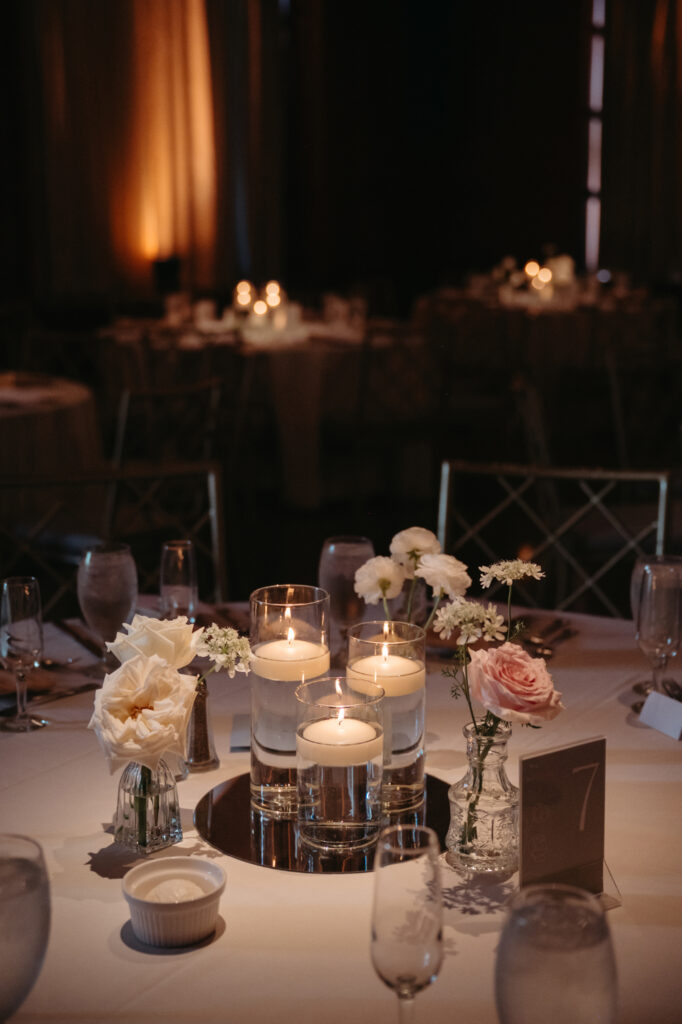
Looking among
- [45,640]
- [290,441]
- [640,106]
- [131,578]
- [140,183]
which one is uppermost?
[640,106]

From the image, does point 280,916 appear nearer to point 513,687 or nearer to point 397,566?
point 513,687

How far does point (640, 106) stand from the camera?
447 inches

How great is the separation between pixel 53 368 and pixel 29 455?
12.6ft

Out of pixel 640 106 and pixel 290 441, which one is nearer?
pixel 290 441

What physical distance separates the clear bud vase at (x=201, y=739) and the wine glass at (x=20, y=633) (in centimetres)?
25

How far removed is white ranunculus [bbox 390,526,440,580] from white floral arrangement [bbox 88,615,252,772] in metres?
0.26

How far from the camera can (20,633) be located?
1554 millimetres

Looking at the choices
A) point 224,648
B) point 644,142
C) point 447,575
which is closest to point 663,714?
point 447,575

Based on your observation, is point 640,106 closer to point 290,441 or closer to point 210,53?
point 210,53

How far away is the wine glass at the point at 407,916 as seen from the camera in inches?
30.2

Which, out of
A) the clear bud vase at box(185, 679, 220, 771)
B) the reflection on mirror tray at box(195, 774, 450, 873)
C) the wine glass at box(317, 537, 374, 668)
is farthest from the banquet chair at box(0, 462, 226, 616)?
the reflection on mirror tray at box(195, 774, 450, 873)

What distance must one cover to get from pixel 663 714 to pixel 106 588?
79 centimetres

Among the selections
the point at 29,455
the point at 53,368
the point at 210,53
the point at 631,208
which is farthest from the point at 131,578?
the point at 631,208

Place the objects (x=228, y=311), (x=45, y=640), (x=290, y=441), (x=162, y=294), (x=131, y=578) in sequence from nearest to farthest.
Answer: (x=131, y=578) → (x=45, y=640) → (x=290, y=441) → (x=228, y=311) → (x=162, y=294)
